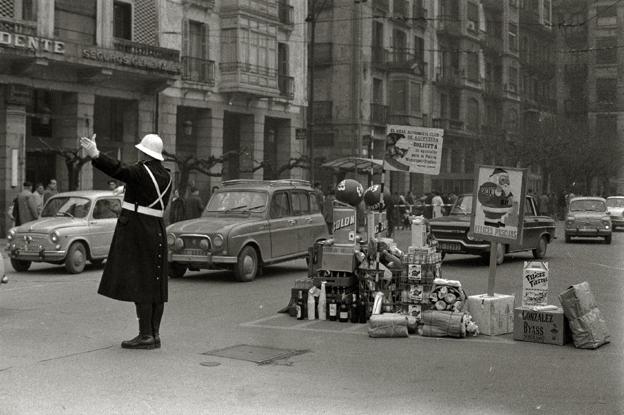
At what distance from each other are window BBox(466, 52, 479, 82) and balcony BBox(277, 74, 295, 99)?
19692mm

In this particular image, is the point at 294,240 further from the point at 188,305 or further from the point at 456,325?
the point at 456,325

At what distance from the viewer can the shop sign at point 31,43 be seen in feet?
81.4

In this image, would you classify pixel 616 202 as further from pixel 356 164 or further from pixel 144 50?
pixel 144 50

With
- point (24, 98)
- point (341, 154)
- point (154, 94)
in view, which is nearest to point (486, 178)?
point (24, 98)

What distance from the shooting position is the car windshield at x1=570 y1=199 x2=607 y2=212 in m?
29.1

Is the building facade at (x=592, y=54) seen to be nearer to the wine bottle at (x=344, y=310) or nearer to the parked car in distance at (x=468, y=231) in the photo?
the parked car in distance at (x=468, y=231)

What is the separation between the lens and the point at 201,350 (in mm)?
8398

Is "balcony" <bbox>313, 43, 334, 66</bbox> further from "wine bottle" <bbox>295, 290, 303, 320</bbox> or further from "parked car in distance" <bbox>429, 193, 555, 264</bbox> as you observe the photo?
"wine bottle" <bbox>295, 290, 303, 320</bbox>

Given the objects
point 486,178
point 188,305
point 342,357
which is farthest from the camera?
point 188,305

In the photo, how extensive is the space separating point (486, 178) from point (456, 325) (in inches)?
79.6

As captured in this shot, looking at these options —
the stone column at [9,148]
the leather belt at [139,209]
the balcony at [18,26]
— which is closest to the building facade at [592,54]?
the balcony at [18,26]

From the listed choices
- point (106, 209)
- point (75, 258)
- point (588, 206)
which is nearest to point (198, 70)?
point (588, 206)

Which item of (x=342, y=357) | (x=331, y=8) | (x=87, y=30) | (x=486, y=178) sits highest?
(x=331, y=8)

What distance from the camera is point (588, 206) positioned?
96.4ft
